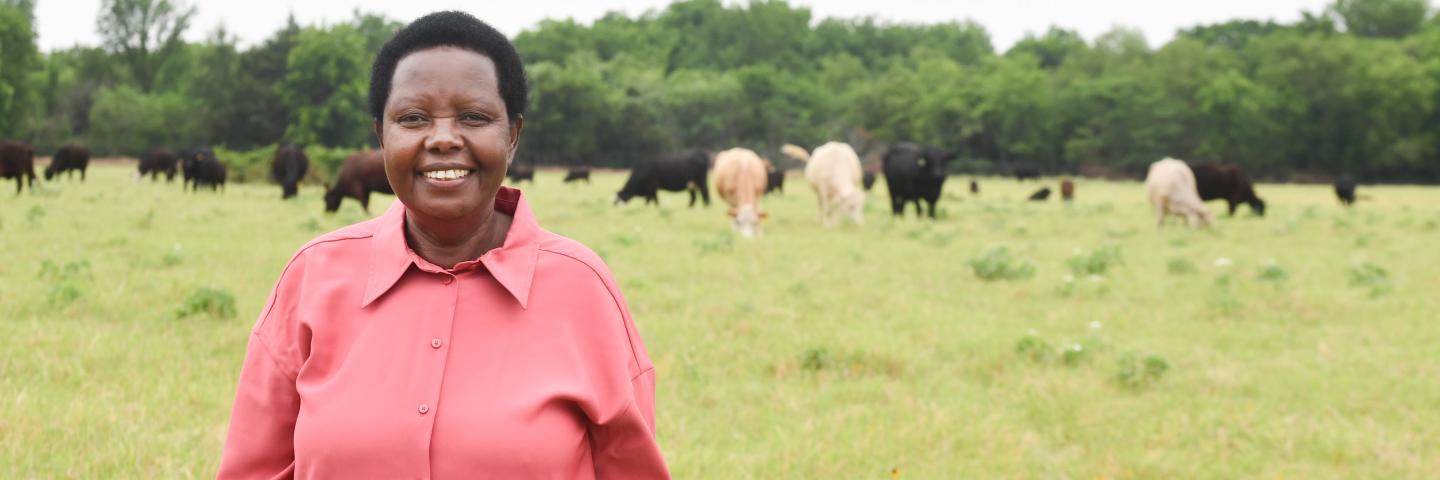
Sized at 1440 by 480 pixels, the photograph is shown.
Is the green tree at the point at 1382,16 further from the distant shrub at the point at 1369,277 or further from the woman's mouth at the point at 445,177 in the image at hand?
the woman's mouth at the point at 445,177

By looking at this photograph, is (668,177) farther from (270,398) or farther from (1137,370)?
(270,398)

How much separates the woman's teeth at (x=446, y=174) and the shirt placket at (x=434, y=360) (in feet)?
0.78

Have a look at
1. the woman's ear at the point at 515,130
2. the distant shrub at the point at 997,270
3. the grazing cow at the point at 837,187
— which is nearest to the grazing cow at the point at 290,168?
the grazing cow at the point at 837,187

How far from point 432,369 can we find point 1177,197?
19851 mm

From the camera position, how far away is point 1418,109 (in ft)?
203

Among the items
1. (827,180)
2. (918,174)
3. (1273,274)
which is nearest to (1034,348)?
(1273,274)

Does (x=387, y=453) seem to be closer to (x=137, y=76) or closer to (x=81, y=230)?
(x=81, y=230)

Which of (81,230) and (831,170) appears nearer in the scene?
(81,230)

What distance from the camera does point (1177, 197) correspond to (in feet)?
65.2

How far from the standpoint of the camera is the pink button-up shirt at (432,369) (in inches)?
79.0

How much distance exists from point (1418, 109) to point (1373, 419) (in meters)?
66.5

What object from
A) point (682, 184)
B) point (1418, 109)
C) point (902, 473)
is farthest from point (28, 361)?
point (1418, 109)

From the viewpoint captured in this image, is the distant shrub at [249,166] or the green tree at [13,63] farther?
the green tree at [13,63]

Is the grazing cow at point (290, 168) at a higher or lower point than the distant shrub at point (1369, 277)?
lower
